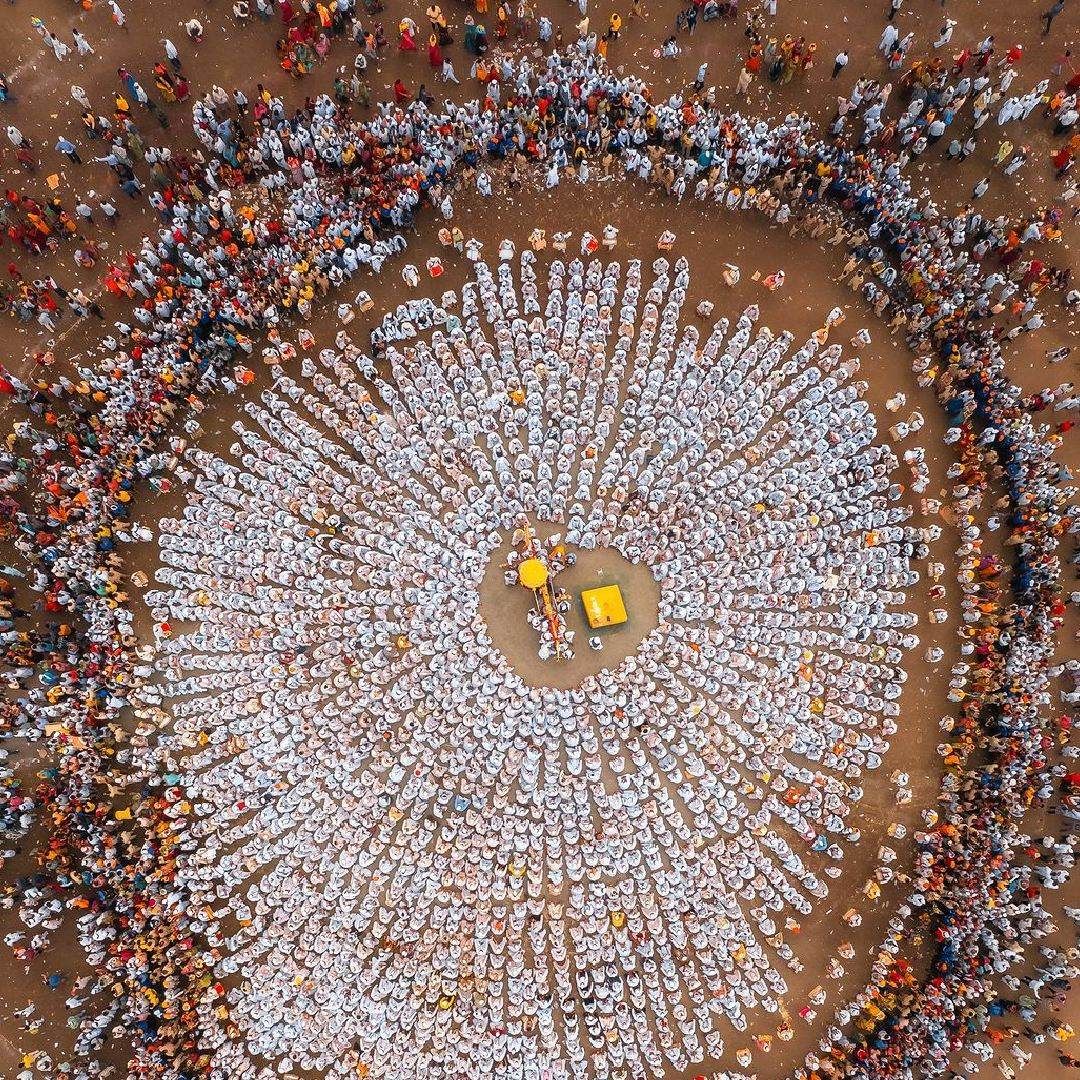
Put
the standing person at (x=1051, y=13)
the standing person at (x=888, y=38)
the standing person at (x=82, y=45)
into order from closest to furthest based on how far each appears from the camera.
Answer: the standing person at (x=888, y=38) < the standing person at (x=82, y=45) < the standing person at (x=1051, y=13)

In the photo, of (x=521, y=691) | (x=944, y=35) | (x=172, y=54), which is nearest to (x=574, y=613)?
(x=521, y=691)

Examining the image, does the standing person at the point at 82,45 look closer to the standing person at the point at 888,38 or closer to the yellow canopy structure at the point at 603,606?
the yellow canopy structure at the point at 603,606

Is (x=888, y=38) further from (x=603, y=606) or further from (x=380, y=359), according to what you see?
(x=603, y=606)

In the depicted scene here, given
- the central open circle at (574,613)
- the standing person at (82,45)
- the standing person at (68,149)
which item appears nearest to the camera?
the central open circle at (574,613)

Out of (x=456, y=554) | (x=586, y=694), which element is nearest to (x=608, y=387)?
(x=456, y=554)

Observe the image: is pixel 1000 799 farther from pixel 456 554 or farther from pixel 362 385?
pixel 362 385

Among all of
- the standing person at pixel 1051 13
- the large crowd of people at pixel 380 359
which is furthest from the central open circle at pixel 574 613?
the standing person at pixel 1051 13
